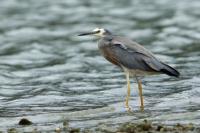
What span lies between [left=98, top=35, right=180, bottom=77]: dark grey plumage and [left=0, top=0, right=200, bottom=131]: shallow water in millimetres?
664

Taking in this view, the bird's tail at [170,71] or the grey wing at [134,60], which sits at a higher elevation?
the grey wing at [134,60]

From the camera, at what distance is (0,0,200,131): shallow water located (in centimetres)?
1173

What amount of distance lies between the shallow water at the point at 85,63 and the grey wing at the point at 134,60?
0.67 metres

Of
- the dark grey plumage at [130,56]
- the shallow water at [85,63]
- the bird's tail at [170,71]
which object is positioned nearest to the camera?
the bird's tail at [170,71]

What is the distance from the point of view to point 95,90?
14.5 meters

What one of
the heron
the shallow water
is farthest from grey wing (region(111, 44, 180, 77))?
the shallow water

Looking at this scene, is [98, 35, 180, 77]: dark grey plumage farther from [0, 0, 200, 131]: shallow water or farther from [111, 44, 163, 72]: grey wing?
[0, 0, 200, 131]: shallow water

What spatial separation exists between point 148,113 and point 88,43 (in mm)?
10426

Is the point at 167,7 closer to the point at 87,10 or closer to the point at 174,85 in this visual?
the point at 87,10

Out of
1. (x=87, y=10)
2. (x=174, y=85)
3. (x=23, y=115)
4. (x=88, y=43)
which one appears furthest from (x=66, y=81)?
(x=87, y=10)

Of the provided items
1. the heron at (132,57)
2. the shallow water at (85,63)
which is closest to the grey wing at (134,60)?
the heron at (132,57)

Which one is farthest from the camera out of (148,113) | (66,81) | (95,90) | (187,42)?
(187,42)

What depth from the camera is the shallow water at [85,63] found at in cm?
1173

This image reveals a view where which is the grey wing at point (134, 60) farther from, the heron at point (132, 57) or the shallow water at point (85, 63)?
the shallow water at point (85, 63)
